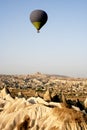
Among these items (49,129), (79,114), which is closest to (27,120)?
(49,129)

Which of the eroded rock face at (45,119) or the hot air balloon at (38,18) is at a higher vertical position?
the hot air balloon at (38,18)

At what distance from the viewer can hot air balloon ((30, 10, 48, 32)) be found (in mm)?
52906

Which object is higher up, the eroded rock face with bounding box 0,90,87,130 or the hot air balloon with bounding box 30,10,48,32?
the hot air balloon with bounding box 30,10,48,32

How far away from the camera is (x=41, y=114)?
135 ft

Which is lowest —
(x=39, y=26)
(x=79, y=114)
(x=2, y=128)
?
(x=2, y=128)

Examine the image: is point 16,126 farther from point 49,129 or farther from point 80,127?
point 80,127

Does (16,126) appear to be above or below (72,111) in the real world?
below

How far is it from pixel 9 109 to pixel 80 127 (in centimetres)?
1617

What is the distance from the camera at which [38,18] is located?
5334 centimetres

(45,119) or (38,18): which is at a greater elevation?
(38,18)

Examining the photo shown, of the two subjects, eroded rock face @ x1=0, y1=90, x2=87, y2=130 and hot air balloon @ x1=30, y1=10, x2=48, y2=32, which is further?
hot air balloon @ x1=30, y1=10, x2=48, y2=32

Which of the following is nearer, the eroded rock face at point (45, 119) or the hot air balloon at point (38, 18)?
the eroded rock face at point (45, 119)

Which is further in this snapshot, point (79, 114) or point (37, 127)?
point (37, 127)

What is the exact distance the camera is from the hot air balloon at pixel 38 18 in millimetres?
52906
